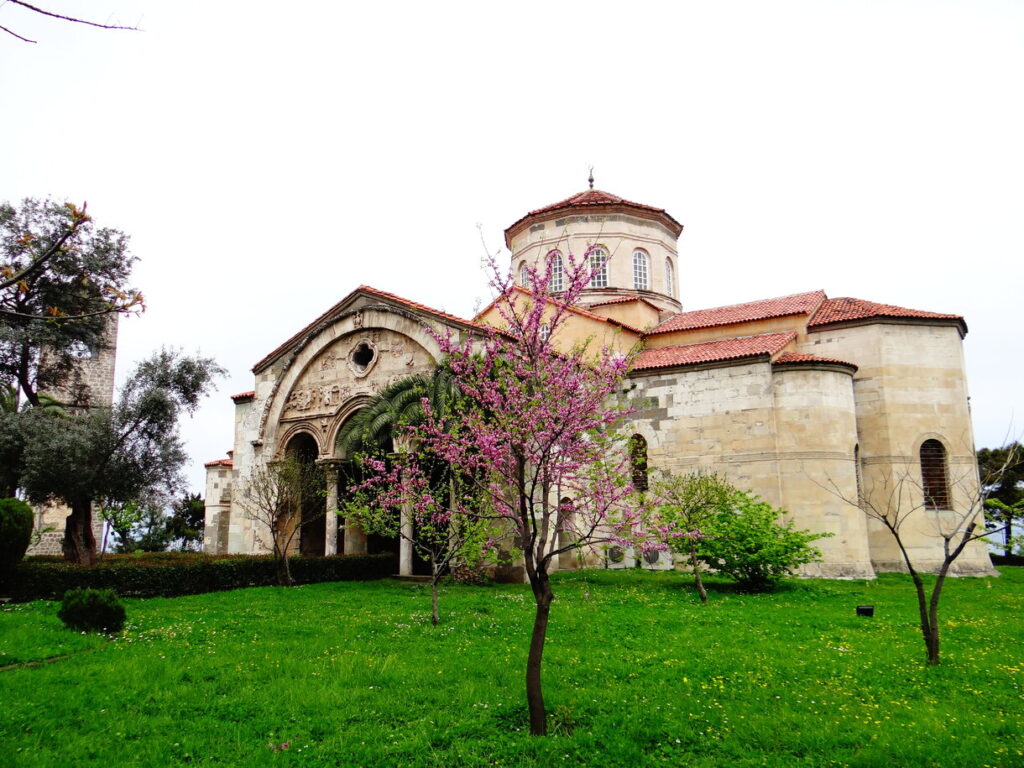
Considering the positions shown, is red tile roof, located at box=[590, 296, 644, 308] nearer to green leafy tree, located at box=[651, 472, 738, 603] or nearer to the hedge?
green leafy tree, located at box=[651, 472, 738, 603]

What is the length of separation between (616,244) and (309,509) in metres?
13.9

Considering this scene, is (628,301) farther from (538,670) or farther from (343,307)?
(538,670)

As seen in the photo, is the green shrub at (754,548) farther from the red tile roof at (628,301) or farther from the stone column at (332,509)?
the stone column at (332,509)

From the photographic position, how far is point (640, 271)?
2592cm

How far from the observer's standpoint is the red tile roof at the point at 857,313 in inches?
789

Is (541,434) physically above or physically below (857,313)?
below

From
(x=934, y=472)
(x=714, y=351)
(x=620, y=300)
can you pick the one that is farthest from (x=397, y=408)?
(x=934, y=472)

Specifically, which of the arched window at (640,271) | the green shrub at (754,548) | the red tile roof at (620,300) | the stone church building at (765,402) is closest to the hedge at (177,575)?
the stone church building at (765,402)

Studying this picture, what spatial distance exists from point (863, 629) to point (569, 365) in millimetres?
6878

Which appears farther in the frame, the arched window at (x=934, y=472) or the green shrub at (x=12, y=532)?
the arched window at (x=934, y=472)

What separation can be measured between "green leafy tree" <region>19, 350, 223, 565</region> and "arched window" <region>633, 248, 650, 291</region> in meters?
14.9

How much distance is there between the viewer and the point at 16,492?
19.9m

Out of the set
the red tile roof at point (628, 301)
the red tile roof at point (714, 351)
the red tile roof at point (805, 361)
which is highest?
the red tile roof at point (628, 301)

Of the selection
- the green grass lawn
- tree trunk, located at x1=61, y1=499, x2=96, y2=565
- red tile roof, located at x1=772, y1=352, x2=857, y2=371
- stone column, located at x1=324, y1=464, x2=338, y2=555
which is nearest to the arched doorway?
stone column, located at x1=324, y1=464, x2=338, y2=555
